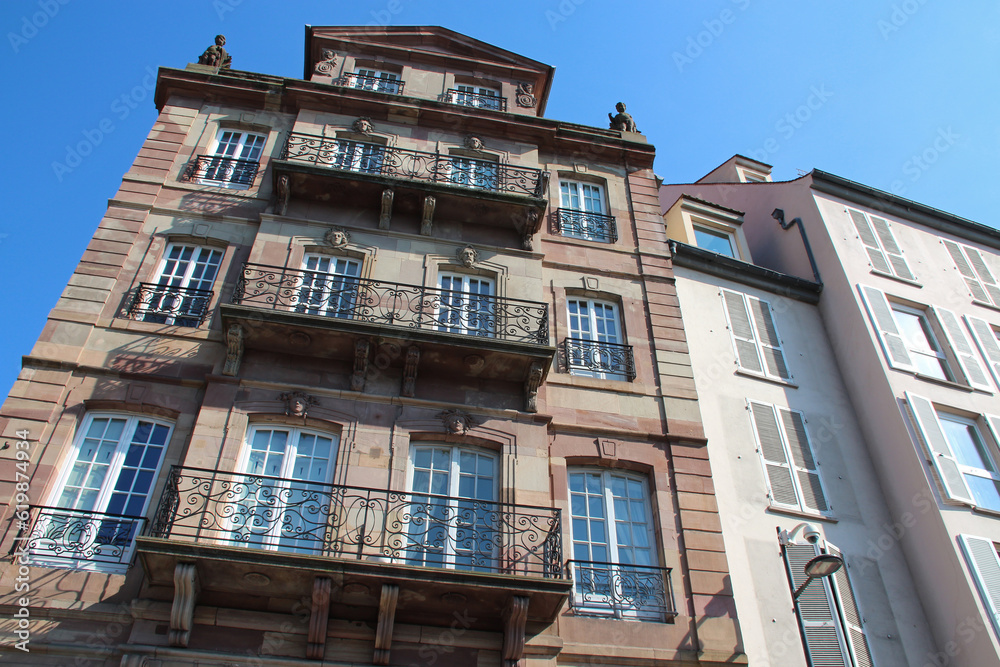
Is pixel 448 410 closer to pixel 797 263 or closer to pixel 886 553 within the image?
pixel 886 553

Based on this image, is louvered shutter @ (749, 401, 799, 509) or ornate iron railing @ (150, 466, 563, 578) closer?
ornate iron railing @ (150, 466, 563, 578)

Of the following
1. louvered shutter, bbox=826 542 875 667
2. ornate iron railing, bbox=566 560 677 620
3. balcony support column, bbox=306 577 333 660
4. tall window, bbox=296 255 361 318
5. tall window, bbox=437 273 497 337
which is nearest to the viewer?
balcony support column, bbox=306 577 333 660

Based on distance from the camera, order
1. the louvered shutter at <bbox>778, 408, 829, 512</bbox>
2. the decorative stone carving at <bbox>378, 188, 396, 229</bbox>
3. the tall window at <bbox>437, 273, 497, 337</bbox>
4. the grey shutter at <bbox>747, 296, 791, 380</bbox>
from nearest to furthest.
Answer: the tall window at <bbox>437, 273, 497, 337</bbox> → the louvered shutter at <bbox>778, 408, 829, 512</bbox> → the decorative stone carving at <bbox>378, 188, 396, 229</bbox> → the grey shutter at <bbox>747, 296, 791, 380</bbox>

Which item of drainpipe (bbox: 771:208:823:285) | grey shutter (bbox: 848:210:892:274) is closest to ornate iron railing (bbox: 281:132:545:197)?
drainpipe (bbox: 771:208:823:285)

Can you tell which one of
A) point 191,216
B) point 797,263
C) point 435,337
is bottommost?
point 435,337

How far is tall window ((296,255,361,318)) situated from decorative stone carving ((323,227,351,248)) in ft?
1.48

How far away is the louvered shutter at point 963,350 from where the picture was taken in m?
14.7

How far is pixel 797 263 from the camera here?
17.0m

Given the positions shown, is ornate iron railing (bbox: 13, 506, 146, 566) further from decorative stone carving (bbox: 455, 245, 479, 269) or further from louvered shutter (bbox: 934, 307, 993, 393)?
louvered shutter (bbox: 934, 307, 993, 393)

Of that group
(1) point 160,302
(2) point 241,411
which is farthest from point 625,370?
(1) point 160,302

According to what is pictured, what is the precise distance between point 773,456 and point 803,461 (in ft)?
1.89

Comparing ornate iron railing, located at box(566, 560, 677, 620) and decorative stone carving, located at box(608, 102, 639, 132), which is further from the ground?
decorative stone carving, located at box(608, 102, 639, 132)

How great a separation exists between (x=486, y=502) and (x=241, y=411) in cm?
359

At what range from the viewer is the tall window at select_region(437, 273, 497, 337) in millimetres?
11867
